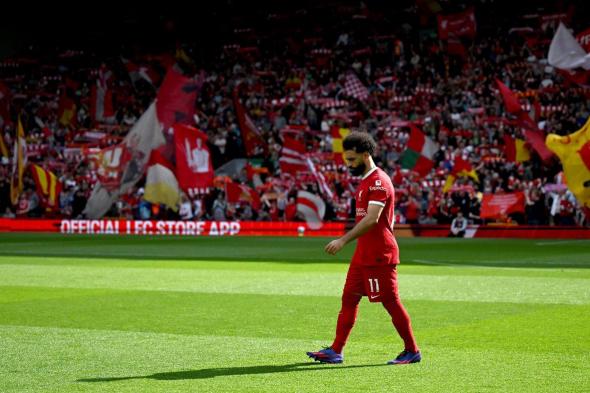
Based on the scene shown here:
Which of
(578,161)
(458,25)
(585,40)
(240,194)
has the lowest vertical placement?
(240,194)

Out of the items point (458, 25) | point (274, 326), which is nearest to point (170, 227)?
point (458, 25)

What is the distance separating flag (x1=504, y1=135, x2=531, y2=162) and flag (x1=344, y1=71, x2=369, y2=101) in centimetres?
1012

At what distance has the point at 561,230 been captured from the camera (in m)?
34.5

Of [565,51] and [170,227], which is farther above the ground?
[565,51]

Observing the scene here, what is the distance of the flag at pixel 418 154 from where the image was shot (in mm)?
38438

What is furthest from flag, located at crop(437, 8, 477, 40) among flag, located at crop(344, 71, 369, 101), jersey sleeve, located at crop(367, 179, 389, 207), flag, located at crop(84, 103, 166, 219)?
jersey sleeve, located at crop(367, 179, 389, 207)

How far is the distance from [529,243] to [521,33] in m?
15.6

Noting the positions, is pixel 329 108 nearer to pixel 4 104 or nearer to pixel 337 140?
pixel 337 140

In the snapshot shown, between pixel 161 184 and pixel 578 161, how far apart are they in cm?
1457

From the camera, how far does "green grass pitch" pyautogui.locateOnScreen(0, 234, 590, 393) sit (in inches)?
348

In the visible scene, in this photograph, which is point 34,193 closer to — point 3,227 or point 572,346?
point 3,227

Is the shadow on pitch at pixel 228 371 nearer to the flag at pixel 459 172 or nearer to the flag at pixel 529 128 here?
the flag at pixel 529 128

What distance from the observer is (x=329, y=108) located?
4622 cm

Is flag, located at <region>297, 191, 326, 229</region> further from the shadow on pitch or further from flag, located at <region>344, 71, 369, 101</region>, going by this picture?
the shadow on pitch
